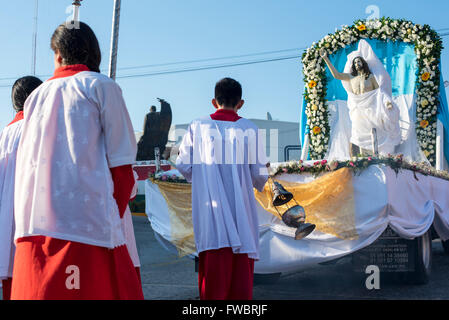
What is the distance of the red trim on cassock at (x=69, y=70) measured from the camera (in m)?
2.69

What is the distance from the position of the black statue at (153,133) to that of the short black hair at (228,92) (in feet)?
54.0

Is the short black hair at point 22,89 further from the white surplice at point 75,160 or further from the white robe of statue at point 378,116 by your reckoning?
the white robe of statue at point 378,116

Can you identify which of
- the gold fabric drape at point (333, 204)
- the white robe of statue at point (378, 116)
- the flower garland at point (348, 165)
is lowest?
the gold fabric drape at point (333, 204)

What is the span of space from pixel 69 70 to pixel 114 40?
2.82 m

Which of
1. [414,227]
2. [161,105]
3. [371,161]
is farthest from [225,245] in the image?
[161,105]

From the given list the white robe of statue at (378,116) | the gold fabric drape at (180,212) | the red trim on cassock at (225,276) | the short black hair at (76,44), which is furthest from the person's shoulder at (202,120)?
the white robe of statue at (378,116)

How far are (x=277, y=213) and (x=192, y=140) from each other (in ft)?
6.14

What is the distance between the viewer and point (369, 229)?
5.54 metres

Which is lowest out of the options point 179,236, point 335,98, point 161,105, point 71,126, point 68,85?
point 179,236

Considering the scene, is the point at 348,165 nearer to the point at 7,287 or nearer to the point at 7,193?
the point at 7,193

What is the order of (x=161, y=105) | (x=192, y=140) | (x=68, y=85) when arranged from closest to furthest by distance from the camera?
(x=68, y=85)
(x=192, y=140)
(x=161, y=105)

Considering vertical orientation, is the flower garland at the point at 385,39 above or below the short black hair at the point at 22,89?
above

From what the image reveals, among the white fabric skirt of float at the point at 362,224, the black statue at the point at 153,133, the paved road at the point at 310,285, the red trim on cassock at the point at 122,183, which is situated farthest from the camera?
the black statue at the point at 153,133

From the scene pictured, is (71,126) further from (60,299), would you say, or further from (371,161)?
(371,161)
